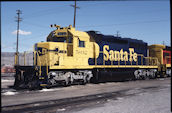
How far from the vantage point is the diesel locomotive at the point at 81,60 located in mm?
10727

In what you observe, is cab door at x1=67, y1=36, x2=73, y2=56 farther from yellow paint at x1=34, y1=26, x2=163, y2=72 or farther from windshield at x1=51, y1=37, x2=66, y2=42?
windshield at x1=51, y1=37, x2=66, y2=42

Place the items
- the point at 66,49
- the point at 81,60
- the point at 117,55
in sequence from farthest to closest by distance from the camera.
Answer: the point at 117,55 → the point at 81,60 → the point at 66,49

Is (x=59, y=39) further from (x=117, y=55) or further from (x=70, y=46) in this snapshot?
(x=117, y=55)

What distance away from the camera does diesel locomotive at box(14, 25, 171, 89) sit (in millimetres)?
10727

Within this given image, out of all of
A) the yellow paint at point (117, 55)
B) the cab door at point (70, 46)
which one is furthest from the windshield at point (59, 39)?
the yellow paint at point (117, 55)

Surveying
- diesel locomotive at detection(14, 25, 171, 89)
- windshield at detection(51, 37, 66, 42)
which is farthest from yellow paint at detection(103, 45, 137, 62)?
windshield at detection(51, 37, 66, 42)

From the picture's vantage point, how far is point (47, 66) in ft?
33.8

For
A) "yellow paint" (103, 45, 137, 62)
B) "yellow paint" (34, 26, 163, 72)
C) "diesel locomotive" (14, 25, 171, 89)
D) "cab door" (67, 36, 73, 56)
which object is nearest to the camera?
"diesel locomotive" (14, 25, 171, 89)

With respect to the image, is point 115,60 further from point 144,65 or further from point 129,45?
point 144,65

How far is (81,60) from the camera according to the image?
12.2 m

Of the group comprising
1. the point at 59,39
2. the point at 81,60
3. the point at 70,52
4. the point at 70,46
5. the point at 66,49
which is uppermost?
the point at 59,39

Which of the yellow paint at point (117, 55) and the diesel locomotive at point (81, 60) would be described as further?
the yellow paint at point (117, 55)

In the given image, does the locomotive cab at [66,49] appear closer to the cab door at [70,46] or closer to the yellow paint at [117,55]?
the cab door at [70,46]

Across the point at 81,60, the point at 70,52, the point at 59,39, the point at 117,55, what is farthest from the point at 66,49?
the point at 117,55
